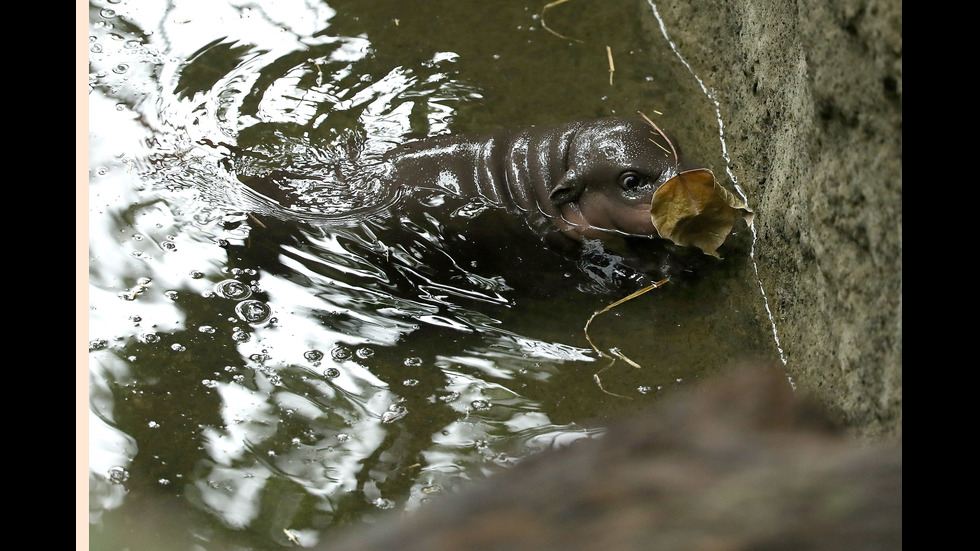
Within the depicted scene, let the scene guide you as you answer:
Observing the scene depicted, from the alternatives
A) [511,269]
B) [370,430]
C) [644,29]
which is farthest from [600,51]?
[370,430]

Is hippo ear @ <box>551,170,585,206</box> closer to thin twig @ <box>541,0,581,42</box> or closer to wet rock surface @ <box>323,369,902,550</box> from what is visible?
thin twig @ <box>541,0,581,42</box>

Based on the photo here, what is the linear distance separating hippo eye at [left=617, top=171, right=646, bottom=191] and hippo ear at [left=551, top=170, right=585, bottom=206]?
0.24m

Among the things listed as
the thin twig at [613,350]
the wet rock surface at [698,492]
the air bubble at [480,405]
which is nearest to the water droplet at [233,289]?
the air bubble at [480,405]

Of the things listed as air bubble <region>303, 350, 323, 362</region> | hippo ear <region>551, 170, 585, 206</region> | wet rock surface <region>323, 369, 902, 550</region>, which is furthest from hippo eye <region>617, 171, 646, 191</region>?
wet rock surface <region>323, 369, 902, 550</region>

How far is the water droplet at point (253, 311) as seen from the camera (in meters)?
4.51

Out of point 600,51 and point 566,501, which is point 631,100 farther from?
point 566,501

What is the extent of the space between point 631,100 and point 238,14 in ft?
9.98

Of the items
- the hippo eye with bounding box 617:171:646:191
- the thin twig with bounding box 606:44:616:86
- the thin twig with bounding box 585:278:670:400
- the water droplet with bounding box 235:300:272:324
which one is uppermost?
the thin twig with bounding box 606:44:616:86

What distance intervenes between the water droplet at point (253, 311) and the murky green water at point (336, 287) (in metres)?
0.02

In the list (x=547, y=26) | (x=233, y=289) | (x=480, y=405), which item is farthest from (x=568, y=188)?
(x=233, y=289)

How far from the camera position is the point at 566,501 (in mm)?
1420

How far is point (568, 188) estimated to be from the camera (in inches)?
201

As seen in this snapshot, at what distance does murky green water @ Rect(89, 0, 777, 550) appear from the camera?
3.83 metres

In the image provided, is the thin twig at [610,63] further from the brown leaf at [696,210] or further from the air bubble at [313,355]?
the air bubble at [313,355]
